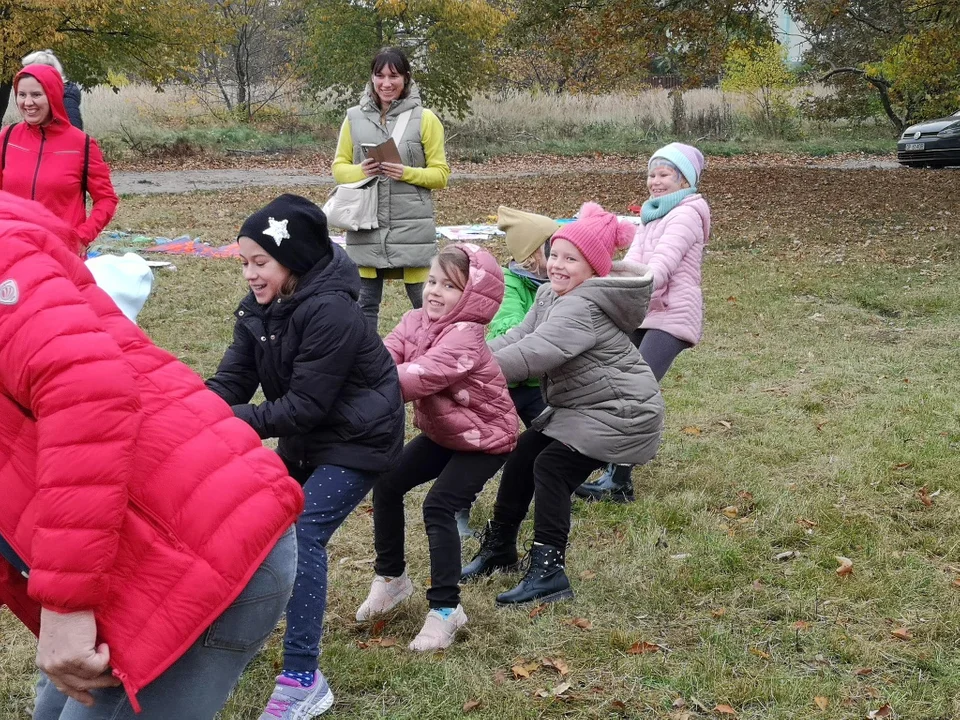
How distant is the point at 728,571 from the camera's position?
15.0 feet

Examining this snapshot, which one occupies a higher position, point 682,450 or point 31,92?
point 31,92

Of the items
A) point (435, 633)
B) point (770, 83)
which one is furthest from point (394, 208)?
point (770, 83)

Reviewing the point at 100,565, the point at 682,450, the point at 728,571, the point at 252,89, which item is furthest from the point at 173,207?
the point at 252,89

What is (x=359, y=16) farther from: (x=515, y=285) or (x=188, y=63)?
(x=515, y=285)

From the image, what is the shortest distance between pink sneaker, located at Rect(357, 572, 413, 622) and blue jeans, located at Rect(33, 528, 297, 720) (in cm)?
207

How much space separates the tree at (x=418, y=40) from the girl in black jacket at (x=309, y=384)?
26240mm

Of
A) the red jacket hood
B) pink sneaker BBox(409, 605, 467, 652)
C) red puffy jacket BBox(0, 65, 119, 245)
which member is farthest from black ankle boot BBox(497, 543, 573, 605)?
the red jacket hood

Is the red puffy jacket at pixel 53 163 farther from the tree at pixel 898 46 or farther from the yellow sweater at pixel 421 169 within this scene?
the tree at pixel 898 46

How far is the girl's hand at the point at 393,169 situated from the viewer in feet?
21.8

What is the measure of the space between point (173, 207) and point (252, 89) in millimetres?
25105

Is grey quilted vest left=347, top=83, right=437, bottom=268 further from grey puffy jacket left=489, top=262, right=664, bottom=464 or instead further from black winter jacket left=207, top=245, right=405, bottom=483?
black winter jacket left=207, top=245, right=405, bottom=483

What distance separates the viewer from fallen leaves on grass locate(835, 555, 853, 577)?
4.50m

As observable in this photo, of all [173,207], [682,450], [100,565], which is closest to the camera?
[100,565]

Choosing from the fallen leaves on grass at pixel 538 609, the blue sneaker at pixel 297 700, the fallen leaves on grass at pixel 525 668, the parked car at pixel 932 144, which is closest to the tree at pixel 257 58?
the parked car at pixel 932 144
